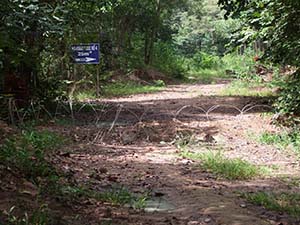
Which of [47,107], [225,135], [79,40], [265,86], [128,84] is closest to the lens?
[225,135]

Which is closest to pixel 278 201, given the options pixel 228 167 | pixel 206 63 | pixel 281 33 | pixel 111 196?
pixel 228 167

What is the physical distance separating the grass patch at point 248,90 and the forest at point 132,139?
13 cm

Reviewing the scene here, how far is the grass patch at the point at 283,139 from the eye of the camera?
8.73m

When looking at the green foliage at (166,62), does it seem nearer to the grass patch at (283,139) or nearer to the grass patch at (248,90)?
the grass patch at (248,90)

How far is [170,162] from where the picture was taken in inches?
301

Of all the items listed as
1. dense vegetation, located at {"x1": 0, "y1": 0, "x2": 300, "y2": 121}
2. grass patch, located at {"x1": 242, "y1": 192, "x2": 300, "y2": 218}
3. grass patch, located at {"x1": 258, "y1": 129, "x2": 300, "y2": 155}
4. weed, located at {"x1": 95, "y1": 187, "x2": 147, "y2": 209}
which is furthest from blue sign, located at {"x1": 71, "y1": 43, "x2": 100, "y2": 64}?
grass patch, located at {"x1": 242, "y1": 192, "x2": 300, "y2": 218}

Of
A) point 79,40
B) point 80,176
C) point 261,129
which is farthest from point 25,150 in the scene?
point 79,40

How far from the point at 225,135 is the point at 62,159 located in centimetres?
396

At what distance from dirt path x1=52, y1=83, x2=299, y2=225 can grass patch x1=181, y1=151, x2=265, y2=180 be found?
0.17 metres

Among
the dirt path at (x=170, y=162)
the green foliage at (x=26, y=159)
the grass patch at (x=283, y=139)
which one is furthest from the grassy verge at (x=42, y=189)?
→ the grass patch at (x=283, y=139)

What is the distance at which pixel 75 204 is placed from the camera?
4.84m

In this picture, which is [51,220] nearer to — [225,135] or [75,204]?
[75,204]

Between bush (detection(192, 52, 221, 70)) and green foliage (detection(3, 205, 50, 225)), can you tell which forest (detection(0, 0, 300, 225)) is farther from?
bush (detection(192, 52, 221, 70))

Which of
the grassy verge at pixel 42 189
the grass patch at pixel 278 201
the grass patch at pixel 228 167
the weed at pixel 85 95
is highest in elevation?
the grassy verge at pixel 42 189
